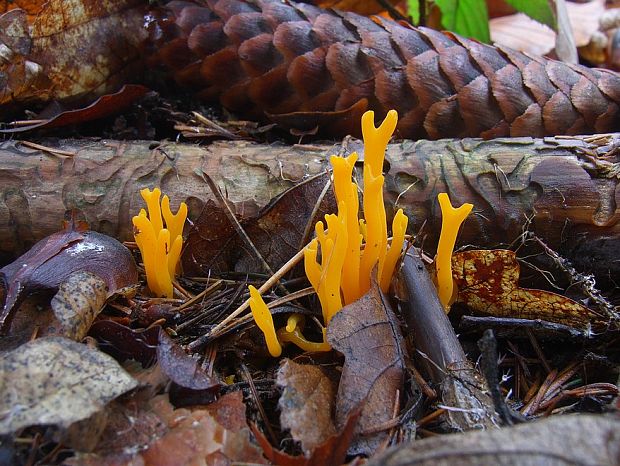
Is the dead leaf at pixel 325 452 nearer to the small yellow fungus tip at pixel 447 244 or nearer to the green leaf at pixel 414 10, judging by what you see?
the small yellow fungus tip at pixel 447 244

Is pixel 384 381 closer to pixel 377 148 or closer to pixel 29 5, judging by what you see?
pixel 377 148

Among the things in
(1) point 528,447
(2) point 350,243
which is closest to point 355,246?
(2) point 350,243

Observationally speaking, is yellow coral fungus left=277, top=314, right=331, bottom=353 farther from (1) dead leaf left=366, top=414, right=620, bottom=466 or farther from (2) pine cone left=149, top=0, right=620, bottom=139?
(2) pine cone left=149, top=0, right=620, bottom=139

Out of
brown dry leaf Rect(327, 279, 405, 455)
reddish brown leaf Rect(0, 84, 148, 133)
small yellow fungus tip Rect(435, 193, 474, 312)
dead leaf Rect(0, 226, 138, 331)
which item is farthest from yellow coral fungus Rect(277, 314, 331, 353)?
reddish brown leaf Rect(0, 84, 148, 133)

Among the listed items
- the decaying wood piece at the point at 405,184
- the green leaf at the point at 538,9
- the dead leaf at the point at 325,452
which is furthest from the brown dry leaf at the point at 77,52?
the green leaf at the point at 538,9

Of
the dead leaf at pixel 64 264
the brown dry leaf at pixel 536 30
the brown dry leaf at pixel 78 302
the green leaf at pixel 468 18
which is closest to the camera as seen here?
the brown dry leaf at pixel 78 302

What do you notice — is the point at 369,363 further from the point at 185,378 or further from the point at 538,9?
the point at 538,9
